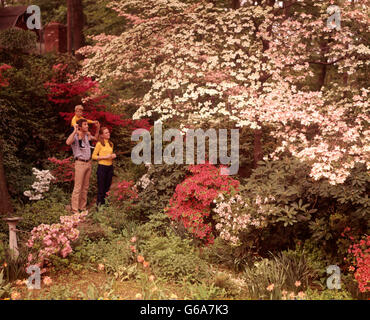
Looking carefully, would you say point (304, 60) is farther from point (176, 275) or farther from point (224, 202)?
point (176, 275)

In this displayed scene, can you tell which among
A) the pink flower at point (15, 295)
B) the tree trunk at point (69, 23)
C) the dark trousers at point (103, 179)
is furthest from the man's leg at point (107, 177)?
the tree trunk at point (69, 23)

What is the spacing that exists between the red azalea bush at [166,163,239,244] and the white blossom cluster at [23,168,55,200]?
322 cm

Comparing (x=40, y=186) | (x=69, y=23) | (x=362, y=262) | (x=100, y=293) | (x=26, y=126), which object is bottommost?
(x=100, y=293)

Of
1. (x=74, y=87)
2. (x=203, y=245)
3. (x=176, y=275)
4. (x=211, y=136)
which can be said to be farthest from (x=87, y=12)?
(x=176, y=275)

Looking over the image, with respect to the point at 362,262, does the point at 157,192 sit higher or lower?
higher

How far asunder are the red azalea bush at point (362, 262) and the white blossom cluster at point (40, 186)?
21.6ft

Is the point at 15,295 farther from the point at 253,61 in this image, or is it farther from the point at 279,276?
the point at 253,61

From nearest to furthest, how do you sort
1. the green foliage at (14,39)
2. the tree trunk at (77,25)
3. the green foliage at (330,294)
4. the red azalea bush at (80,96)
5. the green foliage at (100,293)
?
the green foliage at (100,293), the green foliage at (330,294), the red azalea bush at (80,96), the green foliage at (14,39), the tree trunk at (77,25)

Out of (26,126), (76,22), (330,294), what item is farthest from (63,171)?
(330,294)

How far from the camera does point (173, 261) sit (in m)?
6.42

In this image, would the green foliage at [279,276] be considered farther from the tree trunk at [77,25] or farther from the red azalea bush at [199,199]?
the tree trunk at [77,25]

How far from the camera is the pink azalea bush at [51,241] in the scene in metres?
6.08

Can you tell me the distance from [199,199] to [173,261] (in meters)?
1.68
